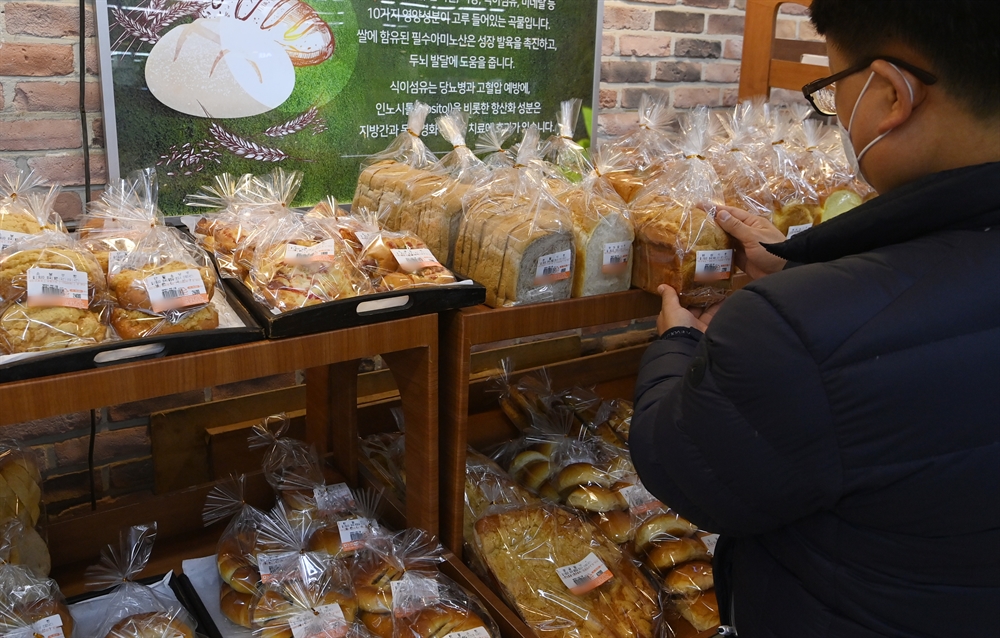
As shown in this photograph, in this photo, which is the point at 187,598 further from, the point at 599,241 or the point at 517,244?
the point at 599,241

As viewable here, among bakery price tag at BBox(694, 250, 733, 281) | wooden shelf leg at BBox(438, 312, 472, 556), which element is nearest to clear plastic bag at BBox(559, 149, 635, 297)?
bakery price tag at BBox(694, 250, 733, 281)

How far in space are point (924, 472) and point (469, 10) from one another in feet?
5.58

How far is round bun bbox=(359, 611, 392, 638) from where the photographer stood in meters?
1.38

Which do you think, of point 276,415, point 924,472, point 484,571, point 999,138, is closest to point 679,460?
point 924,472

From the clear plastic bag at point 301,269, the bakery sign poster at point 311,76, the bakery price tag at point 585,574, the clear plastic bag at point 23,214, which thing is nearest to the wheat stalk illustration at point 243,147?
the bakery sign poster at point 311,76

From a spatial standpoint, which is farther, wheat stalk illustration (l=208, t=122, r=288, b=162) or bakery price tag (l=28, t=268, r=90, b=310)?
wheat stalk illustration (l=208, t=122, r=288, b=162)

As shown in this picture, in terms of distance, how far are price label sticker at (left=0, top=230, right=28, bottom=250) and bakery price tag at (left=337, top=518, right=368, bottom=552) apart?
0.73 metres

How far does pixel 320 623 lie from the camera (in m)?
1.35

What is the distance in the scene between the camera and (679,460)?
100 cm

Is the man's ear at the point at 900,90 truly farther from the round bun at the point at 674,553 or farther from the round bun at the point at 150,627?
the round bun at the point at 150,627

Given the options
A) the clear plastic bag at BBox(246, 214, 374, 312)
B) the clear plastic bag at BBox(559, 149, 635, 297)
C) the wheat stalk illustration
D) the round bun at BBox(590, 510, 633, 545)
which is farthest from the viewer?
the wheat stalk illustration

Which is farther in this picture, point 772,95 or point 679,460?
point 772,95

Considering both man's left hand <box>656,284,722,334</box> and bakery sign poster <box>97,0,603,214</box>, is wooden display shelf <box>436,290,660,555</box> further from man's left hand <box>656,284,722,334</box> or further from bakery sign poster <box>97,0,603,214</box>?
bakery sign poster <box>97,0,603,214</box>

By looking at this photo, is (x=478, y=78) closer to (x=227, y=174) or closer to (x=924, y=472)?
(x=227, y=174)
